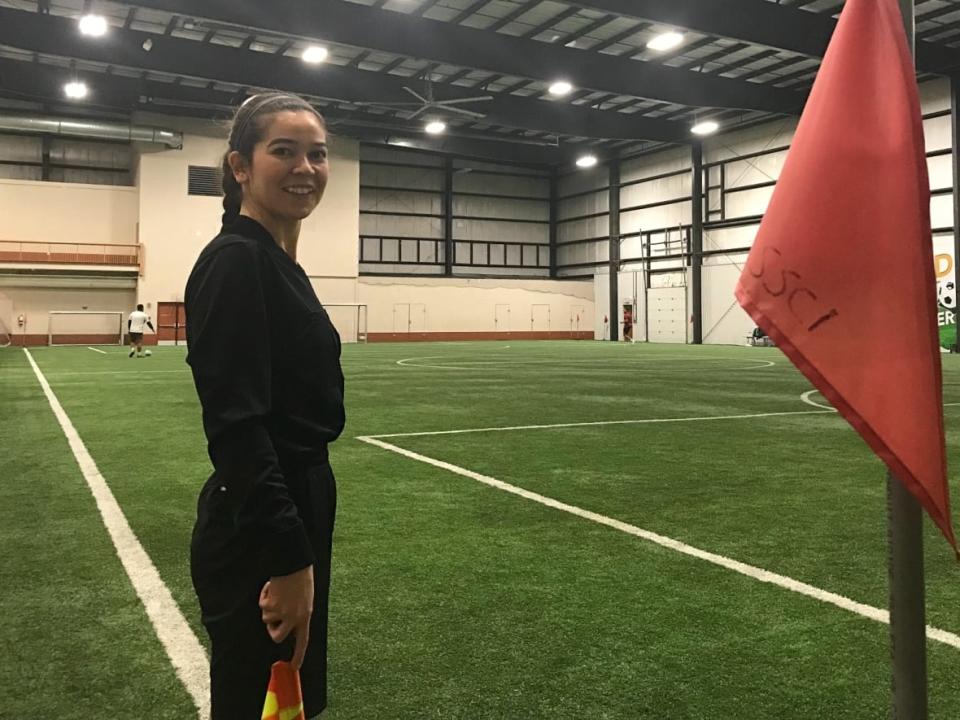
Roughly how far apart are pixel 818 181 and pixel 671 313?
4873cm

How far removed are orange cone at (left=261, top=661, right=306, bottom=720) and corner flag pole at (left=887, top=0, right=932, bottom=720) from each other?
1358mm

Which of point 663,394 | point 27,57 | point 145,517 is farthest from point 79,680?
point 27,57

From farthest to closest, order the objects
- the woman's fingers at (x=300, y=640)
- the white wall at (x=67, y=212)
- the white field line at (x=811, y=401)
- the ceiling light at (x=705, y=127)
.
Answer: the white wall at (x=67, y=212)
the ceiling light at (x=705, y=127)
the white field line at (x=811, y=401)
the woman's fingers at (x=300, y=640)

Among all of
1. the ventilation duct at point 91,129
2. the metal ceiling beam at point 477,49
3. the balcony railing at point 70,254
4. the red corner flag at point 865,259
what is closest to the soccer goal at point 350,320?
the balcony railing at point 70,254

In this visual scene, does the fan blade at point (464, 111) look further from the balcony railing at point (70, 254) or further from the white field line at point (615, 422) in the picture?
the white field line at point (615, 422)

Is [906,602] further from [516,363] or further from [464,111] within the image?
[464,111]

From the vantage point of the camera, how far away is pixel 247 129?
7.28 ft

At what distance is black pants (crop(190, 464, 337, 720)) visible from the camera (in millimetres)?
2072

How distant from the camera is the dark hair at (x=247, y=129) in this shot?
2209mm

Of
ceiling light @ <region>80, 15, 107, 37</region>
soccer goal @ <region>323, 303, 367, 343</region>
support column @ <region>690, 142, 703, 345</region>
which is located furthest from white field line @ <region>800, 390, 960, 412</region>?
soccer goal @ <region>323, 303, 367, 343</region>

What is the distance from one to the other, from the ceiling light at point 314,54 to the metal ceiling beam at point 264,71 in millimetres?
723

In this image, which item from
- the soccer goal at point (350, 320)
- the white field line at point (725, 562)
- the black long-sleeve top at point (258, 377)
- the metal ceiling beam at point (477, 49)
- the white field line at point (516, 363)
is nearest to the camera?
the black long-sleeve top at point (258, 377)

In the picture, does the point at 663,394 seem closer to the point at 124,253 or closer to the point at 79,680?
the point at 79,680

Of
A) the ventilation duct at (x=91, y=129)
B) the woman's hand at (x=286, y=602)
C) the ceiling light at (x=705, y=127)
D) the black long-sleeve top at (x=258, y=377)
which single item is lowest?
the woman's hand at (x=286, y=602)
